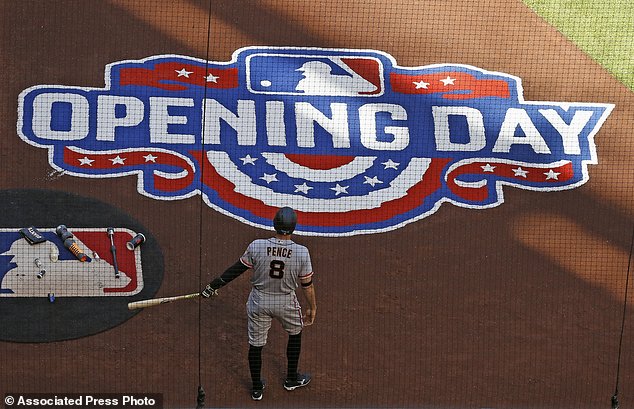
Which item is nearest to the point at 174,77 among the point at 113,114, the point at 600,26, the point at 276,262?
the point at 113,114

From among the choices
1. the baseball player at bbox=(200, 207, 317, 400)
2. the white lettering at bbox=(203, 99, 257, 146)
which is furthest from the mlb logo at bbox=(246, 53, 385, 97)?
the baseball player at bbox=(200, 207, 317, 400)

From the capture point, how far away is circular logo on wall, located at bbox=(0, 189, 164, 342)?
8648 mm

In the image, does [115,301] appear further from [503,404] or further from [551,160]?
[551,160]

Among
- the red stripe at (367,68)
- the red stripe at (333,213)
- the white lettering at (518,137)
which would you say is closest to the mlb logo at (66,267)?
the red stripe at (333,213)

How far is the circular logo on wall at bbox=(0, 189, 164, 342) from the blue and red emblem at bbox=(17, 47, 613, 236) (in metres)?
0.54

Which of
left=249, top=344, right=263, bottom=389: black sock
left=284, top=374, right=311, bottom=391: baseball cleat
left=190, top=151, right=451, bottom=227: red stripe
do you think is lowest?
left=284, top=374, right=311, bottom=391: baseball cleat

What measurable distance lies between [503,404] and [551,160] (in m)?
3.28

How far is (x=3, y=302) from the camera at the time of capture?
8742 mm

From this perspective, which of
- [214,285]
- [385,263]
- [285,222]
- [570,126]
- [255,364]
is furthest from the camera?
[570,126]

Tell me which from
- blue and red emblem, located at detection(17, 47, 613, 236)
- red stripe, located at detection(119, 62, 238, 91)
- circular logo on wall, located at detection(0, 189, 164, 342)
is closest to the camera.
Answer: circular logo on wall, located at detection(0, 189, 164, 342)

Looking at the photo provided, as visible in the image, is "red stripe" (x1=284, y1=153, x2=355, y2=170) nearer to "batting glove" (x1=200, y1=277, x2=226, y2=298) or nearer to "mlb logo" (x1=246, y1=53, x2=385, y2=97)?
"mlb logo" (x1=246, y1=53, x2=385, y2=97)

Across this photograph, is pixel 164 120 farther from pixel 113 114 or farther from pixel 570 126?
pixel 570 126

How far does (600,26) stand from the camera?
38.9 ft

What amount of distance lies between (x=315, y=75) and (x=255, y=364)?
4.25 metres
